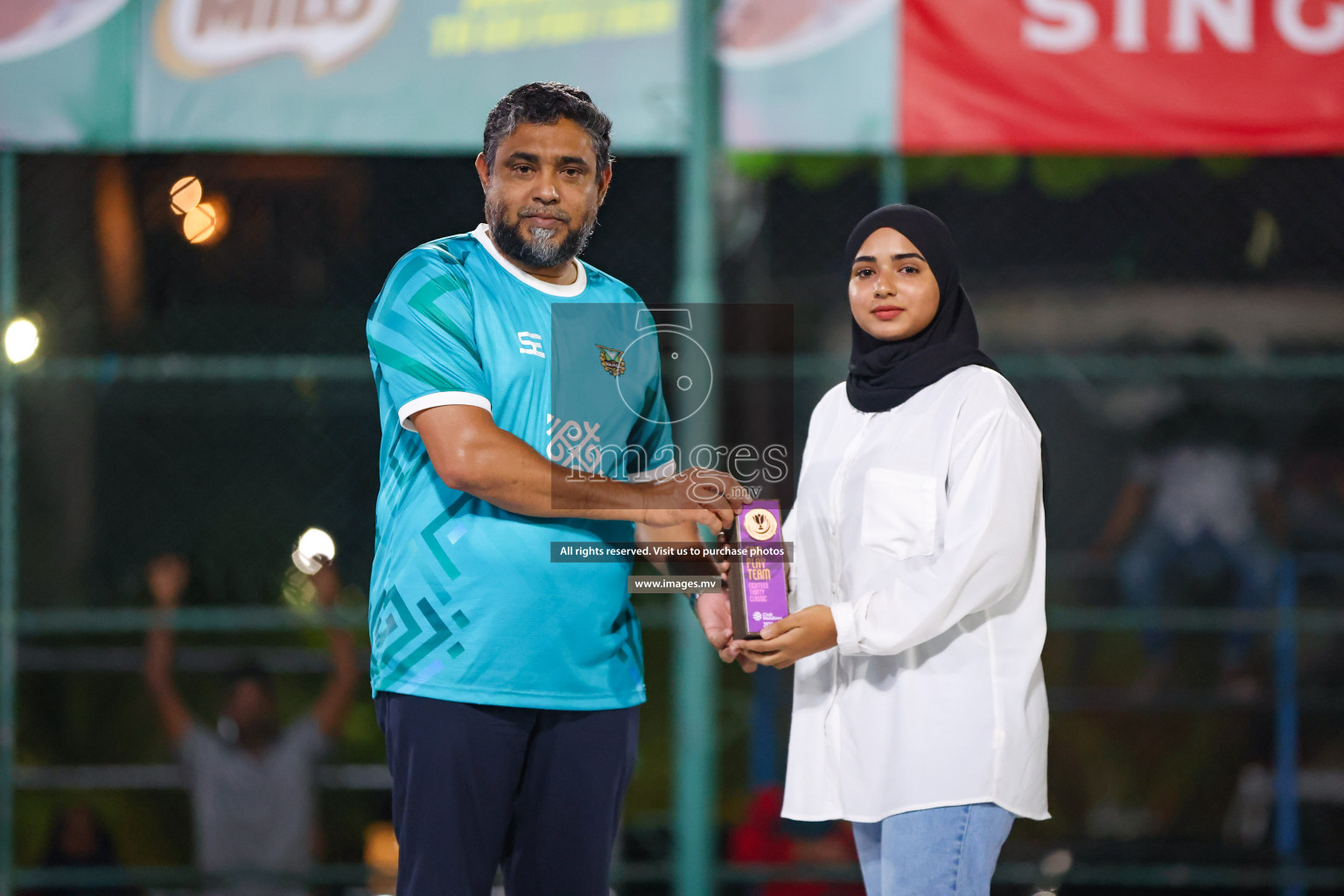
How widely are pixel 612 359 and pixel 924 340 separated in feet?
2.13

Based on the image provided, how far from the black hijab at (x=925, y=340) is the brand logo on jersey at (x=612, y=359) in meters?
0.50

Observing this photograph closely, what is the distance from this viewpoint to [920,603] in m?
2.22

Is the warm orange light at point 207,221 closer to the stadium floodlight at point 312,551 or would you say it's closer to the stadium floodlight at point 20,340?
the stadium floodlight at point 20,340

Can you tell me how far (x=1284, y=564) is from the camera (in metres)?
4.94

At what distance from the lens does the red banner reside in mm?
4336

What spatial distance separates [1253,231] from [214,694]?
6.36 meters

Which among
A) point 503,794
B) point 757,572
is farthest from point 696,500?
point 503,794

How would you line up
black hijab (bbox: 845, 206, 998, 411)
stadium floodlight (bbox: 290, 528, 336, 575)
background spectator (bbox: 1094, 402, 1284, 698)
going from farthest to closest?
background spectator (bbox: 1094, 402, 1284, 698) → stadium floodlight (bbox: 290, 528, 336, 575) → black hijab (bbox: 845, 206, 998, 411)

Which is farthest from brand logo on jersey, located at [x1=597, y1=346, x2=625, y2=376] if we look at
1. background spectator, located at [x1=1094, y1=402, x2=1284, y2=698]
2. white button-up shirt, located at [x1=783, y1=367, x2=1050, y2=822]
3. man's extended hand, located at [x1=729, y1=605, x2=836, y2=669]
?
background spectator, located at [x1=1094, y1=402, x2=1284, y2=698]

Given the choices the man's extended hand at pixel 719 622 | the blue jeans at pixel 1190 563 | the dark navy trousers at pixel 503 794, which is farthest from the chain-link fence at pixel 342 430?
the dark navy trousers at pixel 503 794

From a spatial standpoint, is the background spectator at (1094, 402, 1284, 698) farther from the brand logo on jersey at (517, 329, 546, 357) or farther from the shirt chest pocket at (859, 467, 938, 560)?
the brand logo on jersey at (517, 329, 546, 357)

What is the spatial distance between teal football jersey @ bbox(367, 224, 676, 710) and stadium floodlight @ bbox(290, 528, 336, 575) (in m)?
2.59

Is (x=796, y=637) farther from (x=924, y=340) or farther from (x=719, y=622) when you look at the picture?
(x=924, y=340)

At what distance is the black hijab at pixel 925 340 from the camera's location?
7.77 feet
